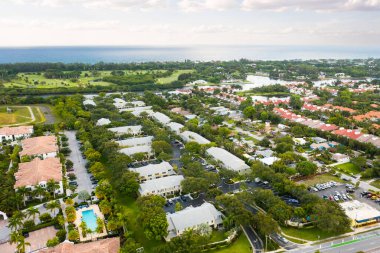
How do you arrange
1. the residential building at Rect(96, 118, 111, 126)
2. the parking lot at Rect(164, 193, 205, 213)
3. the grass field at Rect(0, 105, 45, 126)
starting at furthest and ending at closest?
1. the grass field at Rect(0, 105, 45, 126)
2. the residential building at Rect(96, 118, 111, 126)
3. the parking lot at Rect(164, 193, 205, 213)

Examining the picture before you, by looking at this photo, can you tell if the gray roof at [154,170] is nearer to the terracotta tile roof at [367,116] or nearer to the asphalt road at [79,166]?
the asphalt road at [79,166]

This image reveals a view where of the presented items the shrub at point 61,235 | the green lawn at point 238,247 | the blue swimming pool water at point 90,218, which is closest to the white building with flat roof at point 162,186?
the blue swimming pool water at point 90,218

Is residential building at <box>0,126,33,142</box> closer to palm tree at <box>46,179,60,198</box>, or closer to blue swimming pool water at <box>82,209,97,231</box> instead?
palm tree at <box>46,179,60,198</box>

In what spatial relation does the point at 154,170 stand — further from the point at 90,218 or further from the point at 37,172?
the point at 37,172

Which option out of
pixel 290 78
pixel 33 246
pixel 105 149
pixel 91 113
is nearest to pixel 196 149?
pixel 105 149

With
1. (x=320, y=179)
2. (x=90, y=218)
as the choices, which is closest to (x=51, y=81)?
(x=90, y=218)

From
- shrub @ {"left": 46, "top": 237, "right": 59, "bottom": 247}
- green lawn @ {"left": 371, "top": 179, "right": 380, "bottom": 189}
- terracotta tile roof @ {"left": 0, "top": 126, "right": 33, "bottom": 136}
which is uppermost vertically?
terracotta tile roof @ {"left": 0, "top": 126, "right": 33, "bottom": 136}

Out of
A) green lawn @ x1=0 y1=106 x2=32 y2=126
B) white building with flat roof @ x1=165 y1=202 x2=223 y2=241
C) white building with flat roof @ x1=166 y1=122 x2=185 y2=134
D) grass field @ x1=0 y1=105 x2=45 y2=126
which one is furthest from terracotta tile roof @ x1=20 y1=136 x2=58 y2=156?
white building with flat roof @ x1=165 y1=202 x2=223 y2=241
